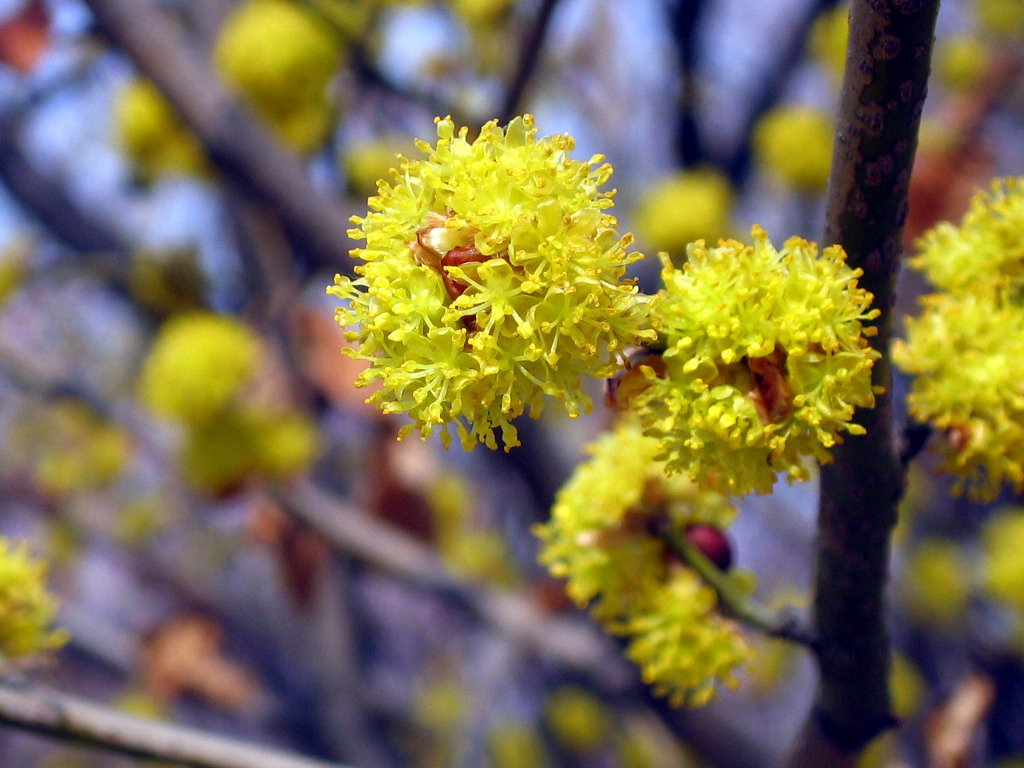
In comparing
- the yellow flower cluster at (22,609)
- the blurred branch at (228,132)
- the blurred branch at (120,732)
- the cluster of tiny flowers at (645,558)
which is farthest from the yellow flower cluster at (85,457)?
the cluster of tiny flowers at (645,558)

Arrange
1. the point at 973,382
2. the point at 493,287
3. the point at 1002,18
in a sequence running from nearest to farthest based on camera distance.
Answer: the point at 493,287 < the point at 973,382 < the point at 1002,18

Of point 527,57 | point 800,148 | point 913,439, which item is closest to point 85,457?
point 527,57

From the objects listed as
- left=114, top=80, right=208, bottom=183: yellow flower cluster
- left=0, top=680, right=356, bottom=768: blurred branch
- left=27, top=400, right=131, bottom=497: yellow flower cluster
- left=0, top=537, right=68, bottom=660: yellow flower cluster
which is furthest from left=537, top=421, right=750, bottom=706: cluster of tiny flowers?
left=27, top=400, right=131, bottom=497: yellow flower cluster

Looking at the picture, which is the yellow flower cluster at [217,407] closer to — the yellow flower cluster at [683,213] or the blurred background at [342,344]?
the blurred background at [342,344]

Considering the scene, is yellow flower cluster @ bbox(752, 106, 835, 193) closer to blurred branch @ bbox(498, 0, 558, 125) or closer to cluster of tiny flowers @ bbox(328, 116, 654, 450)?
blurred branch @ bbox(498, 0, 558, 125)

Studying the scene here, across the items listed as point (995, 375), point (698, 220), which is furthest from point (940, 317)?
point (698, 220)

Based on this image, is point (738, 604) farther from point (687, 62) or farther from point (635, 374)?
point (687, 62)

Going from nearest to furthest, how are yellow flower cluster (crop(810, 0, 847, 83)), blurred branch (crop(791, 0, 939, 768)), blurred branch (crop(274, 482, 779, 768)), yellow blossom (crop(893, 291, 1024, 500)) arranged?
blurred branch (crop(791, 0, 939, 768)) → yellow blossom (crop(893, 291, 1024, 500)) → blurred branch (crop(274, 482, 779, 768)) → yellow flower cluster (crop(810, 0, 847, 83))
